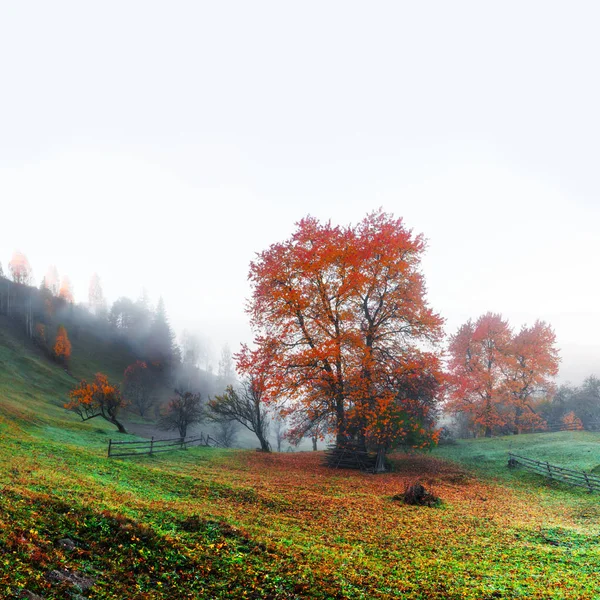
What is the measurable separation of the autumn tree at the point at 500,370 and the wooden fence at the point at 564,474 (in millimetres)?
17506

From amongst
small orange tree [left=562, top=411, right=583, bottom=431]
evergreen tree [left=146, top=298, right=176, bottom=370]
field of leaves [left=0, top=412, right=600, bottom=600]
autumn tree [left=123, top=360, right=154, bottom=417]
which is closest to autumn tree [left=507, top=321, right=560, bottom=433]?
small orange tree [left=562, top=411, right=583, bottom=431]

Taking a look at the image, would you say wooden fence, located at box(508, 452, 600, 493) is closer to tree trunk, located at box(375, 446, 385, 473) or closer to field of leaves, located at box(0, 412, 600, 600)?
field of leaves, located at box(0, 412, 600, 600)

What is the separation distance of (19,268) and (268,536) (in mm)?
145105

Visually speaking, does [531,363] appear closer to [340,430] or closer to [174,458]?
[340,430]

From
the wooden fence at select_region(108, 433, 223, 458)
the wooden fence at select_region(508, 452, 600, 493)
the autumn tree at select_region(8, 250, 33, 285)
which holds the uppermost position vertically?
the autumn tree at select_region(8, 250, 33, 285)

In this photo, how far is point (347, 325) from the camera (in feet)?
87.5

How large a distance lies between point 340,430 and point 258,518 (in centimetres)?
1483

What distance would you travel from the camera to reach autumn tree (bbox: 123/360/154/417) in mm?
80150

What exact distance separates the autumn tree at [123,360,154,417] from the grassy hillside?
60.9 metres

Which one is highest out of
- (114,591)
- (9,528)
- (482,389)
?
(482,389)

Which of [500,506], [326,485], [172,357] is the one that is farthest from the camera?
[172,357]

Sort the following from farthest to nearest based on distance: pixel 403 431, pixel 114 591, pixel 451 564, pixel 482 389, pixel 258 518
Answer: pixel 482 389, pixel 403 431, pixel 258 518, pixel 451 564, pixel 114 591

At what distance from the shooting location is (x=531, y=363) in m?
49.1

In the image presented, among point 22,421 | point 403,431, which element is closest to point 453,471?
point 403,431
